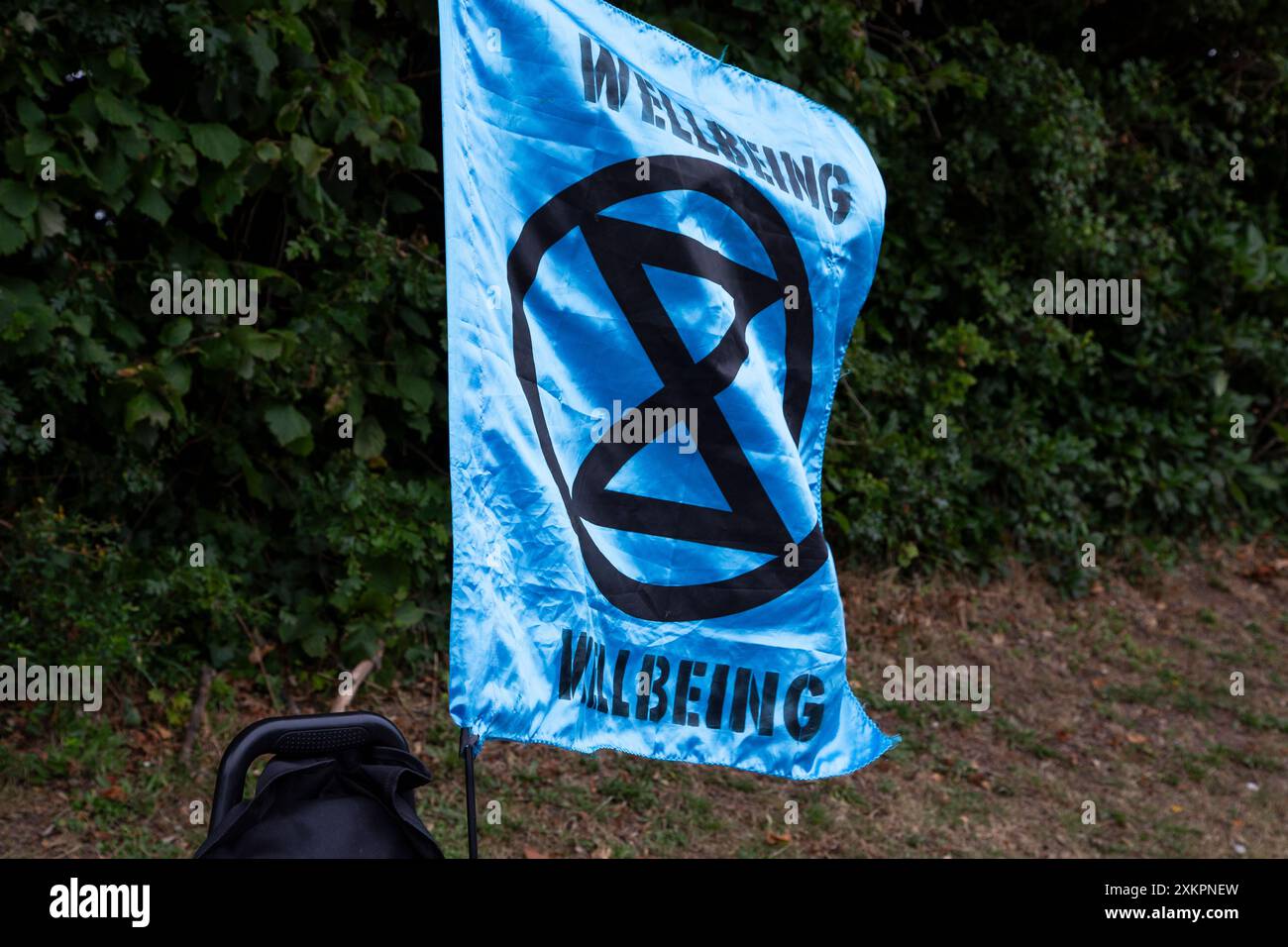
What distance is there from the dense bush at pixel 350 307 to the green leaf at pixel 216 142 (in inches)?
0.5

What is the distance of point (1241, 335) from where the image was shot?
9.28 meters

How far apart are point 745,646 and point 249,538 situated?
300 centimetres

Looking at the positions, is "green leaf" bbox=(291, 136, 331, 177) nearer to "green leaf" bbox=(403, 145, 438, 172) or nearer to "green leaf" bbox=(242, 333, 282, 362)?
"green leaf" bbox=(403, 145, 438, 172)

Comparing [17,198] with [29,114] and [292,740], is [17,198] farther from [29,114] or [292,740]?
[292,740]

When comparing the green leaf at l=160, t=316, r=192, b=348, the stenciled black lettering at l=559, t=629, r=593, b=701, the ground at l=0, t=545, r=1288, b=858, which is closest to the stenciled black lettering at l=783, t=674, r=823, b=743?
the stenciled black lettering at l=559, t=629, r=593, b=701

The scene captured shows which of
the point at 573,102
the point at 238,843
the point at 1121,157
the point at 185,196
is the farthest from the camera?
the point at 1121,157

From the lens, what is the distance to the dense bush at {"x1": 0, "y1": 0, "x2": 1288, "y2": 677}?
472cm

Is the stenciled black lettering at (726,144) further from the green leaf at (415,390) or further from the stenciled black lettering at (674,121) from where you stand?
the green leaf at (415,390)

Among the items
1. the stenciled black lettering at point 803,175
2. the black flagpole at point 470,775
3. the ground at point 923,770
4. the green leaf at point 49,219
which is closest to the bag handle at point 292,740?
the black flagpole at point 470,775

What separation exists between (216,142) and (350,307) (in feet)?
3.07

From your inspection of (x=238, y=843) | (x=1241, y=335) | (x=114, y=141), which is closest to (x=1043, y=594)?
(x=1241, y=335)

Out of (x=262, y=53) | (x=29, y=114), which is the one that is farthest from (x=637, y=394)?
(x=29, y=114)

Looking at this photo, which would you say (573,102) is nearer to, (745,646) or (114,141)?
(745,646)

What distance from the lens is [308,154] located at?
4.99 m
